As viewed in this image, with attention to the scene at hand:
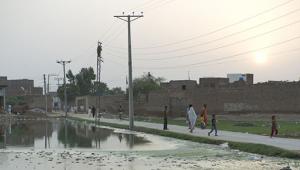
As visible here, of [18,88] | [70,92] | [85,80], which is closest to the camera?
[70,92]

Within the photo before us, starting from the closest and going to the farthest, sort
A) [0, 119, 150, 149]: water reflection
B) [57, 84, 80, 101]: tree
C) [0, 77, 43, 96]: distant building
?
[0, 119, 150, 149]: water reflection < [57, 84, 80, 101]: tree < [0, 77, 43, 96]: distant building

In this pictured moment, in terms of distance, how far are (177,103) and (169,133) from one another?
37.4 meters

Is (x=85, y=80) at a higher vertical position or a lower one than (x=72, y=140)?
higher

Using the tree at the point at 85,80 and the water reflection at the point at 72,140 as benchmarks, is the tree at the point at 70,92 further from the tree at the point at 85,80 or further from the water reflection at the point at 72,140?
the water reflection at the point at 72,140

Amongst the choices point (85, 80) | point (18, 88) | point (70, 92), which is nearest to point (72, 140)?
point (70, 92)

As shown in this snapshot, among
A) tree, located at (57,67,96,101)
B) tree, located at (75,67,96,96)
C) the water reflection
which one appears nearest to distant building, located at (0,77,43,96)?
tree, located at (57,67,96,101)

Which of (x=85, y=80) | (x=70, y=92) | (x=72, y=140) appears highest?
(x=85, y=80)

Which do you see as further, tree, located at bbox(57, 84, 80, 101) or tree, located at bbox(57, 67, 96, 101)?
tree, located at bbox(57, 67, 96, 101)

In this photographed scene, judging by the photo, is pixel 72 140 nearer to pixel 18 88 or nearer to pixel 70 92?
pixel 70 92

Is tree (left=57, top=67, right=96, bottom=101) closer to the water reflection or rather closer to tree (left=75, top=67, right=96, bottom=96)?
tree (left=75, top=67, right=96, bottom=96)

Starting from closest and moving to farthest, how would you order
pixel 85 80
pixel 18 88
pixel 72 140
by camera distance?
pixel 72 140 → pixel 85 80 → pixel 18 88

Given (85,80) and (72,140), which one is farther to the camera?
(85,80)

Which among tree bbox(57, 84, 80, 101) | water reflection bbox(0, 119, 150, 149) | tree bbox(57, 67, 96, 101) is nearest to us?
water reflection bbox(0, 119, 150, 149)

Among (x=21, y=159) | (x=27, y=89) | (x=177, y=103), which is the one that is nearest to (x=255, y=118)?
(x=177, y=103)
